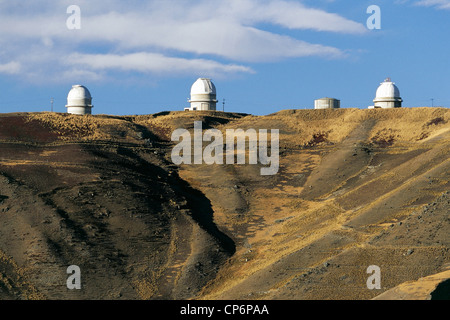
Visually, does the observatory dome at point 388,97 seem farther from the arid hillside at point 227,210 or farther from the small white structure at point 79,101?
the small white structure at point 79,101

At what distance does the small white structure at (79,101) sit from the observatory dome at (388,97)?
40031mm

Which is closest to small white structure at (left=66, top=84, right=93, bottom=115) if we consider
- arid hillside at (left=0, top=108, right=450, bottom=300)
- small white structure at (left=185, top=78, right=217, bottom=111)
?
arid hillside at (left=0, top=108, right=450, bottom=300)

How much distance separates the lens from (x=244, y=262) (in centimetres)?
6078

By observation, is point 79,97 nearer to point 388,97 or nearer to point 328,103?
point 328,103

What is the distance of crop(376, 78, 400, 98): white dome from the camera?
103938 millimetres

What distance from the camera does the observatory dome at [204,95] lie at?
106 meters

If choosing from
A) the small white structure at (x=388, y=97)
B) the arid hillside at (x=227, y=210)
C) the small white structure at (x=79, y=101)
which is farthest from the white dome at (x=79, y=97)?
the small white structure at (x=388, y=97)

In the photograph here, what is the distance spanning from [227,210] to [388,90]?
134 feet

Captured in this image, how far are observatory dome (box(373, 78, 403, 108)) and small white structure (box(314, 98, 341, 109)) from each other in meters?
5.46

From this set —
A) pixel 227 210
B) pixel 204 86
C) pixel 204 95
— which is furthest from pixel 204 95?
pixel 227 210

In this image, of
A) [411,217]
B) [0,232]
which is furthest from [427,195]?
[0,232]

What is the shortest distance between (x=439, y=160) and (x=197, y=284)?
2980cm

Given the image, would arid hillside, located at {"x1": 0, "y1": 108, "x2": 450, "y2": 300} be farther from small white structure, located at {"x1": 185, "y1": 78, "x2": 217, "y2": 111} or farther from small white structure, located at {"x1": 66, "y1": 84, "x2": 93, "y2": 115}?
small white structure, located at {"x1": 66, "y1": 84, "x2": 93, "y2": 115}

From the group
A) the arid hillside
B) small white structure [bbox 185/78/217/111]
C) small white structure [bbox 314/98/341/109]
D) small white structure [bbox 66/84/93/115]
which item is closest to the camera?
the arid hillside
